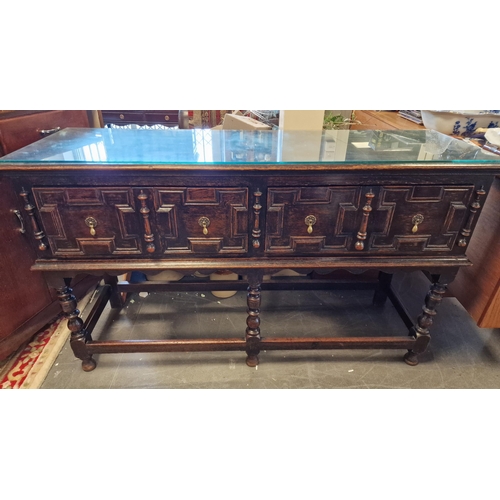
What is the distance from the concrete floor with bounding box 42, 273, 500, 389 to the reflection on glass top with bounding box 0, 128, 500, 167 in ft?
3.55

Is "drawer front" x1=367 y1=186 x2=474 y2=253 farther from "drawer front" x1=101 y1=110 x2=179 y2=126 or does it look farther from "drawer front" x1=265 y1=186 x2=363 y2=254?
"drawer front" x1=101 y1=110 x2=179 y2=126

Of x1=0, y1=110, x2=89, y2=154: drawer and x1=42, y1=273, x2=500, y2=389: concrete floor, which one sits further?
x1=42, y1=273, x2=500, y2=389: concrete floor

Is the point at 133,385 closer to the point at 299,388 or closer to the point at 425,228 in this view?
the point at 299,388

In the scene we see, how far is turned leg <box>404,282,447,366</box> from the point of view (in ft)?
5.08

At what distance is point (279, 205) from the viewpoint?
50.2 inches

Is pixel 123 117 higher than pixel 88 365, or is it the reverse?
pixel 123 117

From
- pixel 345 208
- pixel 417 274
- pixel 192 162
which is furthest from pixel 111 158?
pixel 417 274

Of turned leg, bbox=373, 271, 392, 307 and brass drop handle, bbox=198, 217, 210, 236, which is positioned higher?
brass drop handle, bbox=198, 217, 210, 236

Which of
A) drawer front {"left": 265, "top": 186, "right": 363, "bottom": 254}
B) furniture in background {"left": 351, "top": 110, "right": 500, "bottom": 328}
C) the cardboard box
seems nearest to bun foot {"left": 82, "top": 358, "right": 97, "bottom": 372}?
drawer front {"left": 265, "top": 186, "right": 363, "bottom": 254}

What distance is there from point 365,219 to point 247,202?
47 cm

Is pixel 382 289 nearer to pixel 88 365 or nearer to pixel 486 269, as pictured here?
pixel 486 269

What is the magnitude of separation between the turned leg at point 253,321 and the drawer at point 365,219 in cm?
21

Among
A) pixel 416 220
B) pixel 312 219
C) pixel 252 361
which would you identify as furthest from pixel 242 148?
pixel 252 361

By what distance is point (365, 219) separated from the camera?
1295 mm
